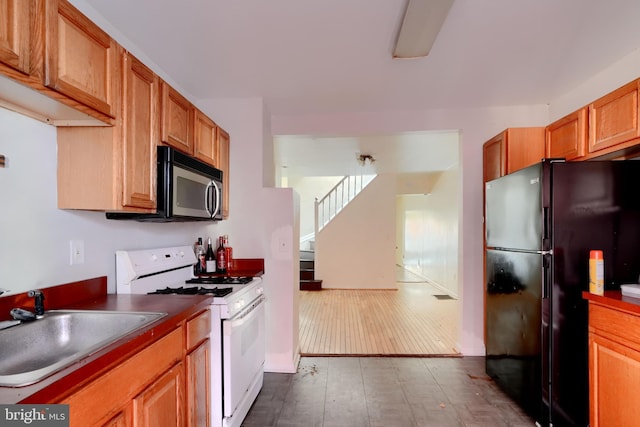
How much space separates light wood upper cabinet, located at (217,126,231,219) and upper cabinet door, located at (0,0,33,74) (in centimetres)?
161

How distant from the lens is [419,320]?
4.35m

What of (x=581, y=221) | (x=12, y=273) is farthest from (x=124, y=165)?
(x=581, y=221)

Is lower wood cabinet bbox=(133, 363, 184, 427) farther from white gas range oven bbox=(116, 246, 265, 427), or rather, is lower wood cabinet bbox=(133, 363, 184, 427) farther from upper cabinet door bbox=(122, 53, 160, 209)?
upper cabinet door bbox=(122, 53, 160, 209)

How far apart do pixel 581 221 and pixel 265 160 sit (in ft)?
8.29

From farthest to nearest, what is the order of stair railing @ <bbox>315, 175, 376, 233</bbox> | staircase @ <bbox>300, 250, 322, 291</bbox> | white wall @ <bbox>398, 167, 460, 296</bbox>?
stair railing @ <bbox>315, 175, 376, 233</bbox>
staircase @ <bbox>300, 250, 322, 291</bbox>
white wall @ <bbox>398, 167, 460, 296</bbox>

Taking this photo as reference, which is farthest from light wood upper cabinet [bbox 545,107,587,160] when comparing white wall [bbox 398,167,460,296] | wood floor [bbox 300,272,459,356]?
white wall [bbox 398,167,460,296]

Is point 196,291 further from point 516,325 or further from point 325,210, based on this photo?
point 325,210

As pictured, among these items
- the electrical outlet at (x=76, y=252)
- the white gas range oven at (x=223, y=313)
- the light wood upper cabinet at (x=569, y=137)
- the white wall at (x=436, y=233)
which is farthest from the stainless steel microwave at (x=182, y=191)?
the white wall at (x=436, y=233)

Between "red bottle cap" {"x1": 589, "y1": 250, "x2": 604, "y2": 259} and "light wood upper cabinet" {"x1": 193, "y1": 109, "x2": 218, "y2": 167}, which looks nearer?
"red bottle cap" {"x1": 589, "y1": 250, "x2": 604, "y2": 259}

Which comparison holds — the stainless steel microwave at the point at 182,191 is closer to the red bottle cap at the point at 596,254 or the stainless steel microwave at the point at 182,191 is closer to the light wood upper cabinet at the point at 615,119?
the red bottle cap at the point at 596,254

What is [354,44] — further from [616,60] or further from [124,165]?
[616,60]

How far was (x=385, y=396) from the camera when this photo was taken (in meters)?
2.42

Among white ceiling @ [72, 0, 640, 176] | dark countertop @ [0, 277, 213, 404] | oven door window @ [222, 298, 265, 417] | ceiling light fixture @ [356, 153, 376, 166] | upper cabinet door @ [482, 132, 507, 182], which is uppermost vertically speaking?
white ceiling @ [72, 0, 640, 176]

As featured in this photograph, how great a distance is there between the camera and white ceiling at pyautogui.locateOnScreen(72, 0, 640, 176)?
1777 mm
